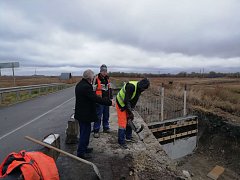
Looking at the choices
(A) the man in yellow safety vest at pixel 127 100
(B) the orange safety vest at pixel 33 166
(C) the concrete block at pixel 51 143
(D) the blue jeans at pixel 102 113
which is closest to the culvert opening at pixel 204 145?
(D) the blue jeans at pixel 102 113

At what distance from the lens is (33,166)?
2764mm

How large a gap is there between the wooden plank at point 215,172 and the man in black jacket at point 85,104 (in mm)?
7027

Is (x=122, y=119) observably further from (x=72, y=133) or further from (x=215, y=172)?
(x=215, y=172)

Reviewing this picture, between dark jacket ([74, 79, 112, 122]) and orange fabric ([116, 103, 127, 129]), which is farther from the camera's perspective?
orange fabric ([116, 103, 127, 129])

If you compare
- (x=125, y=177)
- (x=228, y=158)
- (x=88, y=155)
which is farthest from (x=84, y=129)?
(x=228, y=158)

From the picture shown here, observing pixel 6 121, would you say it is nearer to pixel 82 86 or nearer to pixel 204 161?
pixel 82 86

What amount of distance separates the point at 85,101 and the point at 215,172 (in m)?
7.80

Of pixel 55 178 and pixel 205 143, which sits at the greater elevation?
pixel 55 178

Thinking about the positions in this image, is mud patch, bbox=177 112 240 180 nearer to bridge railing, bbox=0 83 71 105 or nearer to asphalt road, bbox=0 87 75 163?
asphalt road, bbox=0 87 75 163

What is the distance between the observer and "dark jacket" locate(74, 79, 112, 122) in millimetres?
4527

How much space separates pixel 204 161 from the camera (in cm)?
1118

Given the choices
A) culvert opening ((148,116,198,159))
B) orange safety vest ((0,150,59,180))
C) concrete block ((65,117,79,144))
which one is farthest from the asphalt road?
culvert opening ((148,116,198,159))

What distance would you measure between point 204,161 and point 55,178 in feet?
32.9

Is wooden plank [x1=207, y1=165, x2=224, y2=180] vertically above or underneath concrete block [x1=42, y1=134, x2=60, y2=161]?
underneath
